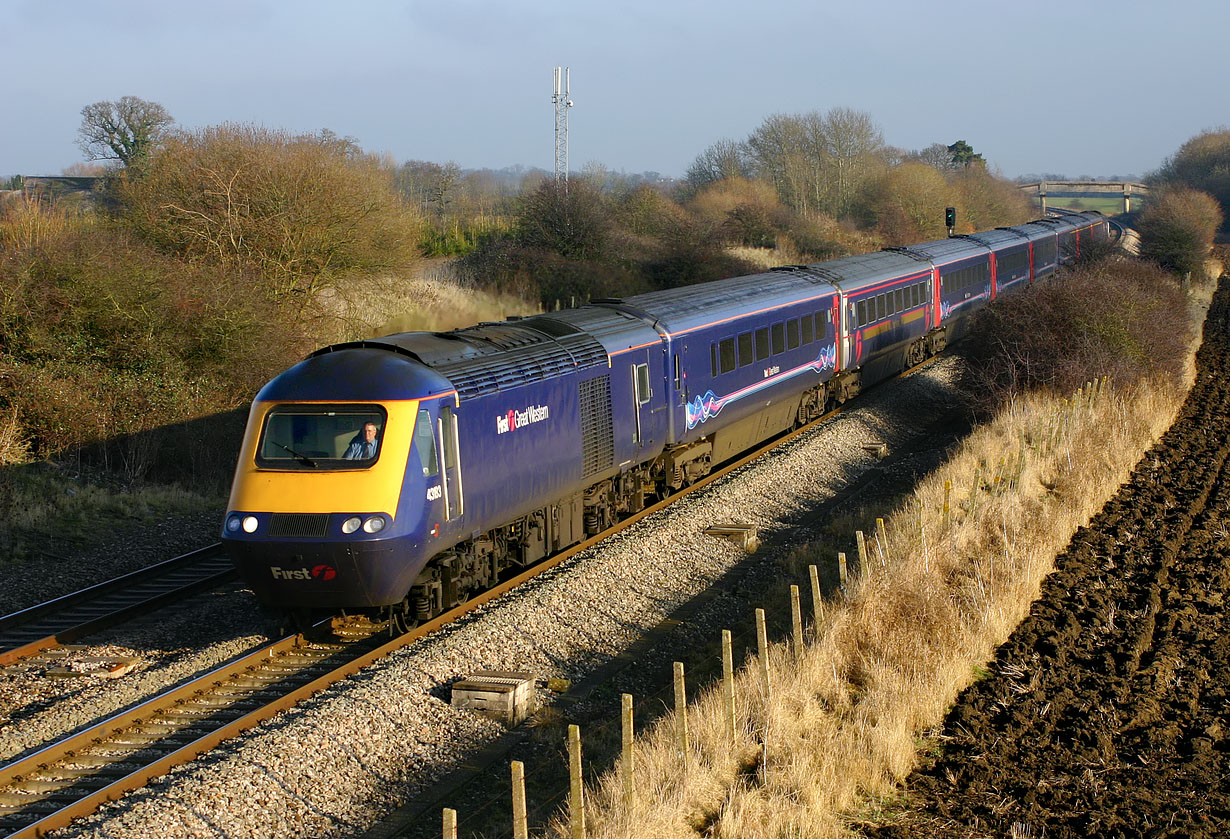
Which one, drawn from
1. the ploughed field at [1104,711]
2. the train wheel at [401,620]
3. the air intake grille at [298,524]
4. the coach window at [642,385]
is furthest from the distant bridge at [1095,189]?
the air intake grille at [298,524]

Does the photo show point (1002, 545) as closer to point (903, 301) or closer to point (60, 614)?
point (60, 614)

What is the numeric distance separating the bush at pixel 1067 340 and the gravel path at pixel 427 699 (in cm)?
740

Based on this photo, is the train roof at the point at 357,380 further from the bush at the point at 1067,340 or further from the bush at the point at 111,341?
the bush at the point at 1067,340

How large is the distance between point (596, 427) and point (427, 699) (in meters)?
5.05

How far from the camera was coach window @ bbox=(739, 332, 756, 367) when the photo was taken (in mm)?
18188

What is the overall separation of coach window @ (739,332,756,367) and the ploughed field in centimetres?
583

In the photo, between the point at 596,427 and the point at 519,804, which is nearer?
the point at 519,804

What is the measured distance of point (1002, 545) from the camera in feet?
43.9

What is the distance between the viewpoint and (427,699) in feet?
31.5

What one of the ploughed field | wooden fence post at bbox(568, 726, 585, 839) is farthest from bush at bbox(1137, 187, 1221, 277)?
wooden fence post at bbox(568, 726, 585, 839)

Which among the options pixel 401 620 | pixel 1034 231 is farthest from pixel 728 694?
pixel 1034 231

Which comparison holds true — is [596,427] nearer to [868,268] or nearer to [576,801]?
[576,801]

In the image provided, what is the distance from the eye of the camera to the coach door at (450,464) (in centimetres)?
1073

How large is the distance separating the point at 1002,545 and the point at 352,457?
7.76 m
